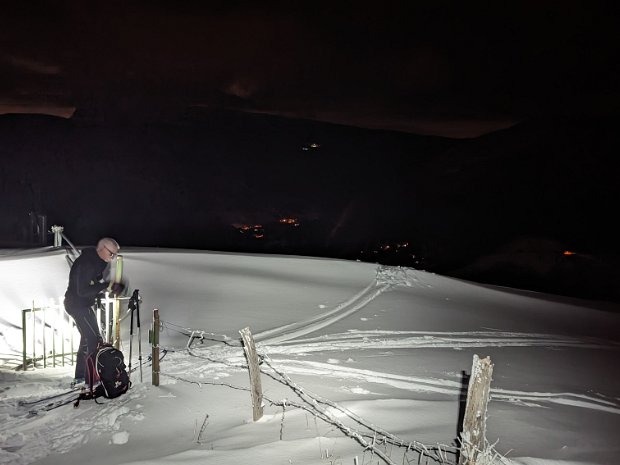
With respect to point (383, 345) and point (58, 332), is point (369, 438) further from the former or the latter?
point (58, 332)

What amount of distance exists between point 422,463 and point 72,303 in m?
4.36

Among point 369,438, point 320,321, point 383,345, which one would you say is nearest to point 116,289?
point 369,438

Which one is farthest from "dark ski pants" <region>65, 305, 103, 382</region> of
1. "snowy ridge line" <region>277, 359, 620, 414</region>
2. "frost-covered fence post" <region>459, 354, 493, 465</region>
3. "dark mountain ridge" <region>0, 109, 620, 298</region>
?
"dark mountain ridge" <region>0, 109, 620, 298</region>

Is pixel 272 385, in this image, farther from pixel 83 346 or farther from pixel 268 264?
pixel 268 264

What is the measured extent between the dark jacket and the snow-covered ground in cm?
123

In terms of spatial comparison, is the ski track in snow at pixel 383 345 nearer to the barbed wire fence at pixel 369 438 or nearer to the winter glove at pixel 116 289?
the barbed wire fence at pixel 369 438

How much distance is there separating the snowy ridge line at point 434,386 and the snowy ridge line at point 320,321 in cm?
192

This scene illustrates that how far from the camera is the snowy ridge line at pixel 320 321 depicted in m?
9.36

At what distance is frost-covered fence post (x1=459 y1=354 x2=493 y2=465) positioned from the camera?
3410 mm

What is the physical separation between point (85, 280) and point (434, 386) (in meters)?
4.76

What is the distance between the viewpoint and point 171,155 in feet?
350

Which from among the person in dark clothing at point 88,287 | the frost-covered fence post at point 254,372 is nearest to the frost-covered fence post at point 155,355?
the person in dark clothing at point 88,287

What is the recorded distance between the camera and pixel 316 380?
6477mm

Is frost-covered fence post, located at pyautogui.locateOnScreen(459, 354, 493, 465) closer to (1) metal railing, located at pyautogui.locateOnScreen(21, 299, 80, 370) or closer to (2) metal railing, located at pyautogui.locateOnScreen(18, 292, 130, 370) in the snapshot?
(2) metal railing, located at pyautogui.locateOnScreen(18, 292, 130, 370)
